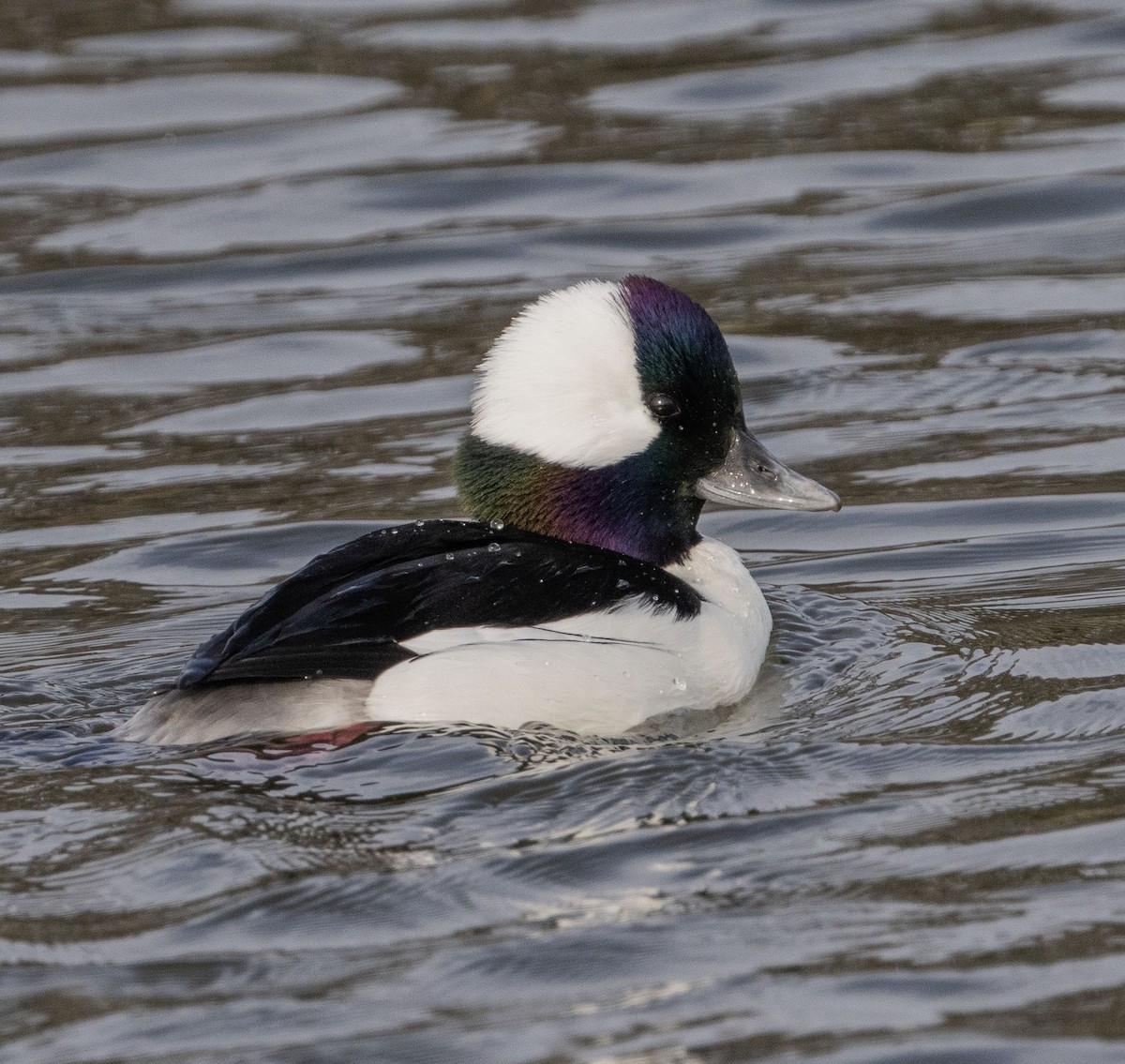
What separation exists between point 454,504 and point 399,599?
2.39m

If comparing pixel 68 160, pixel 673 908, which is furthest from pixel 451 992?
pixel 68 160

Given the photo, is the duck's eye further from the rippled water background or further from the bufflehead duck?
the rippled water background

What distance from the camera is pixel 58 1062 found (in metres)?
3.50

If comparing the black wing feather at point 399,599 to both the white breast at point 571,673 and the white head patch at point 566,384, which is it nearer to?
the white breast at point 571,673

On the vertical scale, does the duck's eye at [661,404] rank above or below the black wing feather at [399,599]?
above

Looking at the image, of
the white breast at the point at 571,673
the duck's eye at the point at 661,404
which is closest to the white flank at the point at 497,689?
the white breast at the point at 571,673

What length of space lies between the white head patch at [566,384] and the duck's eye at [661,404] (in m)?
0.05

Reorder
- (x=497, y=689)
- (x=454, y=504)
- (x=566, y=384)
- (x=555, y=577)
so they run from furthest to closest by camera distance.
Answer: (x=454, y=504)
(x=566, y=384)
(x=555, y=577)
(x=497, y=689)

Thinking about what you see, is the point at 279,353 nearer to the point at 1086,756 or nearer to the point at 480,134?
the point at 480,134

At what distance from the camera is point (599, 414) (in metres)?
5.48

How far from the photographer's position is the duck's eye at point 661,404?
555cm

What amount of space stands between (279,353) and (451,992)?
588 centimetres

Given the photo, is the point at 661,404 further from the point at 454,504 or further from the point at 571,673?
the point at 454,504

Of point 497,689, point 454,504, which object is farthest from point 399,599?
point 454,504
